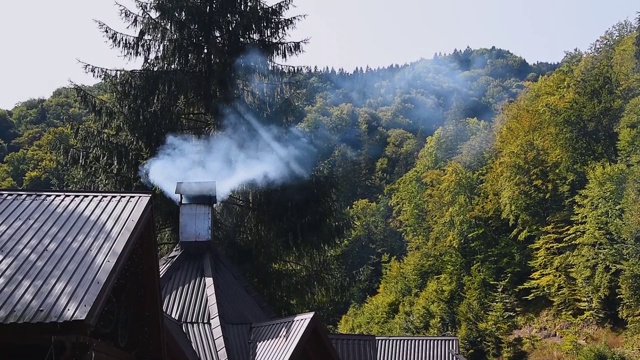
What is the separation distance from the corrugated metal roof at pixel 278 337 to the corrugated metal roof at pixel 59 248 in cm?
411

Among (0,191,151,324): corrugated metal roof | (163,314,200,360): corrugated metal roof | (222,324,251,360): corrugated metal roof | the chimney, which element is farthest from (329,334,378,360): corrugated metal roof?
(0,191,151,324): corrugated metal roof

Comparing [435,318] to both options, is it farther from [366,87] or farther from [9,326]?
[366,87]

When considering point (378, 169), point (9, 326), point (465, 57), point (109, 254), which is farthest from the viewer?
point (465, 57)

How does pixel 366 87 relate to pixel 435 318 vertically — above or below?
above

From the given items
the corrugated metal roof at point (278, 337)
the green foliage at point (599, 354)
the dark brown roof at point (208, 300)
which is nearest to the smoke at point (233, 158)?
the dark brown roof at point (208, 300)

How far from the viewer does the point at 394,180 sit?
8369 cm

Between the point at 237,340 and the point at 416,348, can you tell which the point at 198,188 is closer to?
the point at 237,340

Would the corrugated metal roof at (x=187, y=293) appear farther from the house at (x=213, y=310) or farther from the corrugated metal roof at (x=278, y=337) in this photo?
the corrugated metal roof at (x=278, y=337)

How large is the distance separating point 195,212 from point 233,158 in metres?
3.80

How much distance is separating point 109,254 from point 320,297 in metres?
12.8

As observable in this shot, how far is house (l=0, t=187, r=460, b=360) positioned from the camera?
5848mm

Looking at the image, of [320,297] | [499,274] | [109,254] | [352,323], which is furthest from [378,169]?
[109,254]

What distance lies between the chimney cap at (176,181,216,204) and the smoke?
2580 millimetres

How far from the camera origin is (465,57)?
149 metres
